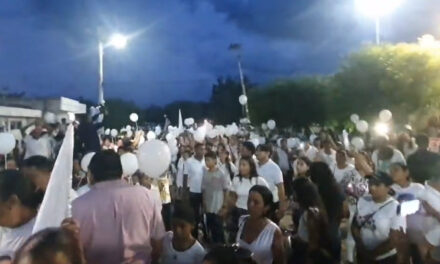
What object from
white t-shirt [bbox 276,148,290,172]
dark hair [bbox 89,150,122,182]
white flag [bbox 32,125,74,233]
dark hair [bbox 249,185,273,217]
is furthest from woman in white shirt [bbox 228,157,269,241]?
white t-shirt [bbox 276,148,290,172]

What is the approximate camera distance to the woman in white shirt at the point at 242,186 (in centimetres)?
818

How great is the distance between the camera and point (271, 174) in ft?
29.7

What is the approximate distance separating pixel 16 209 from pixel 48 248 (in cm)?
130

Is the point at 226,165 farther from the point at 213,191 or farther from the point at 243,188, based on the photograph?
the point at 243,188

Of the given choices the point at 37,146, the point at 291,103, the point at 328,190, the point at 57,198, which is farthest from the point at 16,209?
the point at 291,103

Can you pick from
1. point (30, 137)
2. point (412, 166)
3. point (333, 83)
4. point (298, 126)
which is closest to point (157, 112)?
point (298, 126)

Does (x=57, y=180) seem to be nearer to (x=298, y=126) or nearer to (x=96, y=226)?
(x=96, y=226)

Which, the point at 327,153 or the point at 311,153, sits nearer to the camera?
the point at 327,153

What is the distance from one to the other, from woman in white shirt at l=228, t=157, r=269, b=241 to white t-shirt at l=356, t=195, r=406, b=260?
2.15 meters

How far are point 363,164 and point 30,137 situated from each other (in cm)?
700

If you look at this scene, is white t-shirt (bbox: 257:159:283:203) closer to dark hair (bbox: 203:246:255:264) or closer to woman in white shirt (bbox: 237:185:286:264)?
woman in white shirt (bbox: 237:185:286:264)

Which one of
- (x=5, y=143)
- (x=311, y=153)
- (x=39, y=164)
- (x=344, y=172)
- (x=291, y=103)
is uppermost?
(x=291, y=103)

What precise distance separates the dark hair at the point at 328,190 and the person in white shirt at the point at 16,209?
301 cm

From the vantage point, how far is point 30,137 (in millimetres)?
12922
